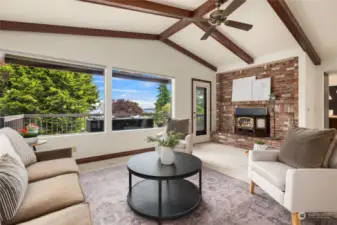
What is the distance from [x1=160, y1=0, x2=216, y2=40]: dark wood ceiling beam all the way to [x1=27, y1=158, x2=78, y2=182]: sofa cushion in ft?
9.96

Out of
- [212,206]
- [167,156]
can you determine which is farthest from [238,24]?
[212,206]

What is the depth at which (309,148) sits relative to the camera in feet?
6.07

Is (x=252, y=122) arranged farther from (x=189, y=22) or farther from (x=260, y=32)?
(x=189, y=22)

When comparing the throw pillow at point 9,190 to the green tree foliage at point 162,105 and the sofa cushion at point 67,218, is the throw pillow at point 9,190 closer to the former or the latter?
the sofa cushion at point 67,218

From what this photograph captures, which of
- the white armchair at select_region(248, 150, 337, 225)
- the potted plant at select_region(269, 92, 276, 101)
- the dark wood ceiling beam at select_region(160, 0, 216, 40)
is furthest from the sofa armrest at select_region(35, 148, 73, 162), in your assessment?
the potted plant at select_region(269, 92, 276, 101)

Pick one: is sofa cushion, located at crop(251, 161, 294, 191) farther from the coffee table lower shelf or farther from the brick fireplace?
the brick fireplace

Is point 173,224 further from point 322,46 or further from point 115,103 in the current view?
point 322,46

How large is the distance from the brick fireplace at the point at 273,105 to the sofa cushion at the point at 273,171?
79.7 inches

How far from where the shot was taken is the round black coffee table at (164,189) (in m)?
1.77

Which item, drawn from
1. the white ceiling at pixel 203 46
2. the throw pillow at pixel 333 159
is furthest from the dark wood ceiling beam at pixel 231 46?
the throw pillow at pixel 333 159

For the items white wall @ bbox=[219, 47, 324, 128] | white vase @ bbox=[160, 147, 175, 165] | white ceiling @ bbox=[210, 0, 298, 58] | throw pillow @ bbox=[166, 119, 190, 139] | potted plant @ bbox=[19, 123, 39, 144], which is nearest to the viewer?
white vase @ bbox=[160, 147, 175, 165]

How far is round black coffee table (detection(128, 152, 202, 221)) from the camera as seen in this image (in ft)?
5.81

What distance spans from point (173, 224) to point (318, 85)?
5.07 meters

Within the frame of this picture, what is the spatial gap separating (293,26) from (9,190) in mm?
4656
